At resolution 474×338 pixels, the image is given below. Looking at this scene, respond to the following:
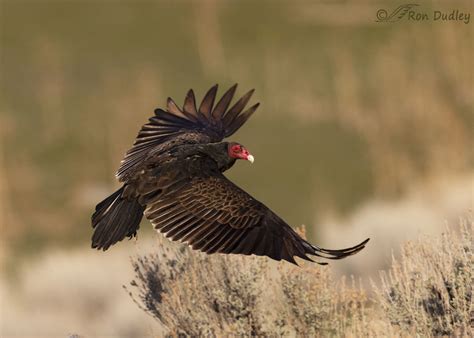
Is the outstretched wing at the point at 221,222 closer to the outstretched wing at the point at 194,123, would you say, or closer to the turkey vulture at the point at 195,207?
the turkey vulture at the point at 195,207

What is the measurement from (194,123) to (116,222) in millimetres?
1927

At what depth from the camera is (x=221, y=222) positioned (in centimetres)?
733

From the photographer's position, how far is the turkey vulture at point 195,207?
717 cm

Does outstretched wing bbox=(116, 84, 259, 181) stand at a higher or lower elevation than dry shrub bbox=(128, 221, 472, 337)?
higher

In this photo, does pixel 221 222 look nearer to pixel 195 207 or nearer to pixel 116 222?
pixel 195 207

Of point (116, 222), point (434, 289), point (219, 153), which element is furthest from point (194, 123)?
point (434, 289)

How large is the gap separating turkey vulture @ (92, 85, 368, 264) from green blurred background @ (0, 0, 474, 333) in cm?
964

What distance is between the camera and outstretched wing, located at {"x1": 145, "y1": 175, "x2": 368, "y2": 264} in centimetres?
713

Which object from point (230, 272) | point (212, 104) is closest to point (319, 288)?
point (230, 272)

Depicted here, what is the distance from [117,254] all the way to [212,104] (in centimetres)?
798

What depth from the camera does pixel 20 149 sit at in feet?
70.3
